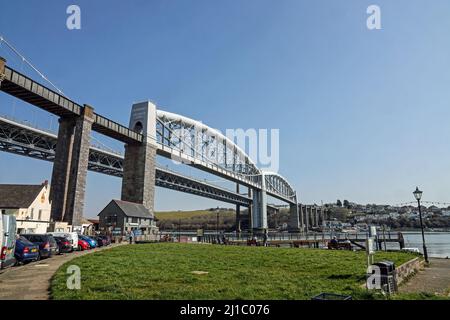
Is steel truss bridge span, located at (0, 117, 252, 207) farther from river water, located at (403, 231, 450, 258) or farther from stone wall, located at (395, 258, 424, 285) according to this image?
stone wall, located at (395, 258, 424, 285)

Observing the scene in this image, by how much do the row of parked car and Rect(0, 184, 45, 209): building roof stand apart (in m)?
13.9

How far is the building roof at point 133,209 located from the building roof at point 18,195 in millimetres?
10994

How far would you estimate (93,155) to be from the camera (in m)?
84.0

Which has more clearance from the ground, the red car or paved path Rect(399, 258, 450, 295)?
the red car

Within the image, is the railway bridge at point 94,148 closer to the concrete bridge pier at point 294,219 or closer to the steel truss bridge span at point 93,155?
the steel truss bridge span at point 93,155

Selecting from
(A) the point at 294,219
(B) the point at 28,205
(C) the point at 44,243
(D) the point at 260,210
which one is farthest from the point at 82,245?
(A) the point at 294,219

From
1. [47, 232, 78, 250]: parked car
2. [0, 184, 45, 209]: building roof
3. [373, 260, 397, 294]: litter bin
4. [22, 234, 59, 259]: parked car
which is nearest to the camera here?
[373, 260, 397, 294]: litter bin

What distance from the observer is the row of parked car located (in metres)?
16.5

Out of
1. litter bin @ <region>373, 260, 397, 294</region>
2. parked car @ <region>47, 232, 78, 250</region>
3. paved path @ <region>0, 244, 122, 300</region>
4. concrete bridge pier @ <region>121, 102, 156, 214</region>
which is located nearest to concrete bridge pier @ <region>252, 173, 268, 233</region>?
concrete bridge pier @ <region>121, 102, 156, 214</region>

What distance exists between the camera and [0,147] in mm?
70188

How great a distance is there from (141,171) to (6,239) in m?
47.9

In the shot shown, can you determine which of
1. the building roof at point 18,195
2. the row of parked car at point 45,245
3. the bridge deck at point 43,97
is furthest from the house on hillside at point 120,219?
the row of parked car at point 45,245

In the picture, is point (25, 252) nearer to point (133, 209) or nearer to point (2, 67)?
point (2, 67)
